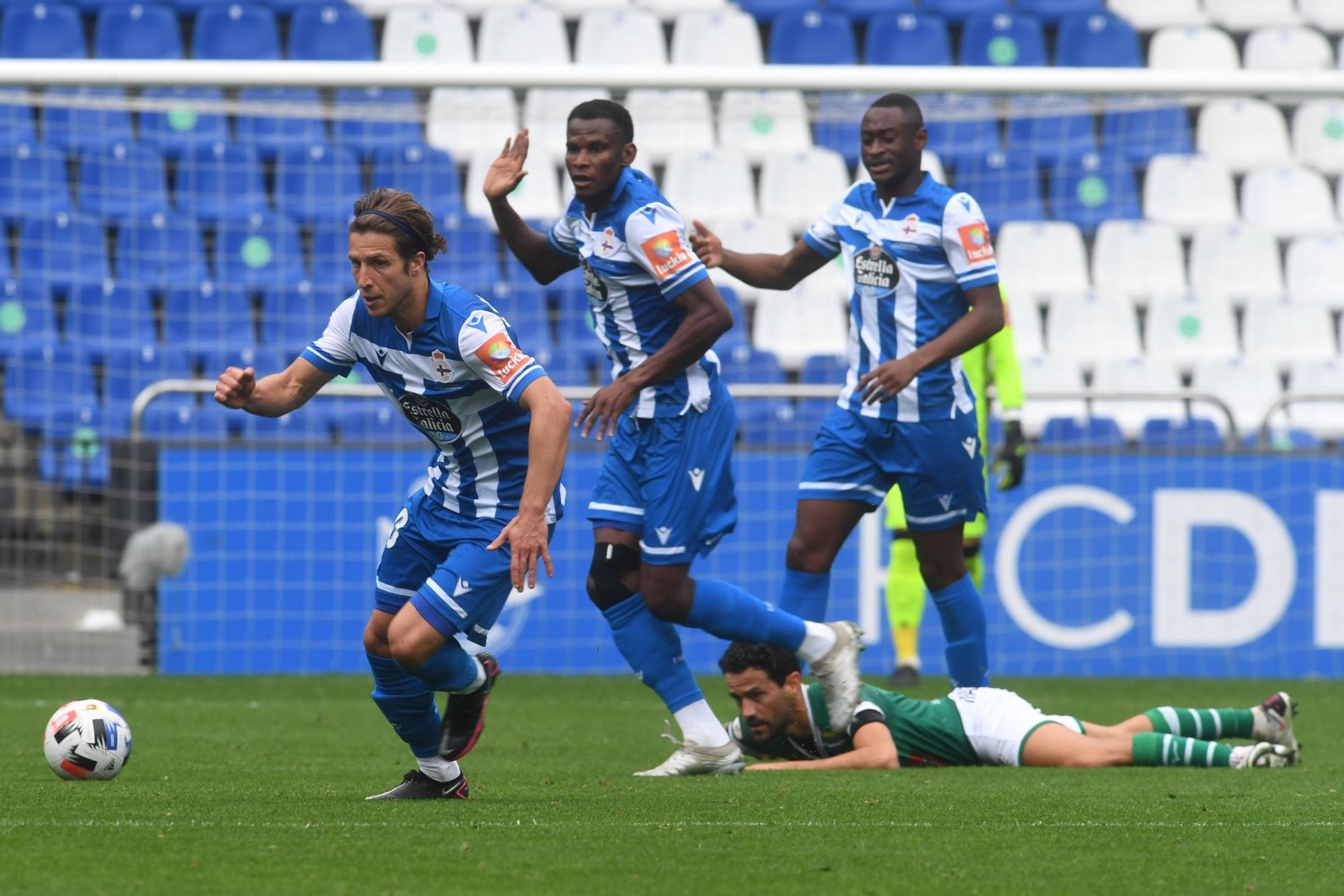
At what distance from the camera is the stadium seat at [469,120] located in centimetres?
1101

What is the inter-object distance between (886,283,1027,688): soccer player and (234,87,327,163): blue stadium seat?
5.39 metres

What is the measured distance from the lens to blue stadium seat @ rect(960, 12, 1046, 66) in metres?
15.1

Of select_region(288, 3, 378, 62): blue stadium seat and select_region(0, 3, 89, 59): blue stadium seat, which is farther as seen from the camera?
select_region(288, 3, 378, 62): blue stadium seat

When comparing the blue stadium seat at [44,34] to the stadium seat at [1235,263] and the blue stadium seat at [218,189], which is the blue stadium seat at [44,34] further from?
the stadium seat at [1235,263]

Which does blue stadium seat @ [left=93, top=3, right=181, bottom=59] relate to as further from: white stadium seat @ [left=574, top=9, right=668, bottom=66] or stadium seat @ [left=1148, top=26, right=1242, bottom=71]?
stadium seat @ [left=1148, top=26, right=1242, bottom=71]

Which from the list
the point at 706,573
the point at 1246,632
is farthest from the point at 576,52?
the point at 1246,632

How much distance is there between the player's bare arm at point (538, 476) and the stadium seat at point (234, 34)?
10185 mm

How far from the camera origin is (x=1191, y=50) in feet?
50.8

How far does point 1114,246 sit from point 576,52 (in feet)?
15.0

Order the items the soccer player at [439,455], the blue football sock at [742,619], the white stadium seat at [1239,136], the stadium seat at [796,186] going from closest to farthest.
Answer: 1. the soccer player at [439,455]
2. the blue football sock at [742,619]
3. the stadium seat at [796,186]
4. the white stadium seat at [1239,136]

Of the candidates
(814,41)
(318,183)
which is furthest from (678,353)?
(814,41)

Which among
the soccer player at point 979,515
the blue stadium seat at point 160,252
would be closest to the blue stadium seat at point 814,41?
the blue stadium seat at point 160,252

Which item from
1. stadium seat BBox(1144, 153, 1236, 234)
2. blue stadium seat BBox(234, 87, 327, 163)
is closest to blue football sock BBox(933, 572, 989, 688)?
blue stadium seat BBox(234, 87, 327, 163)

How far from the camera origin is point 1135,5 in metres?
16.0
